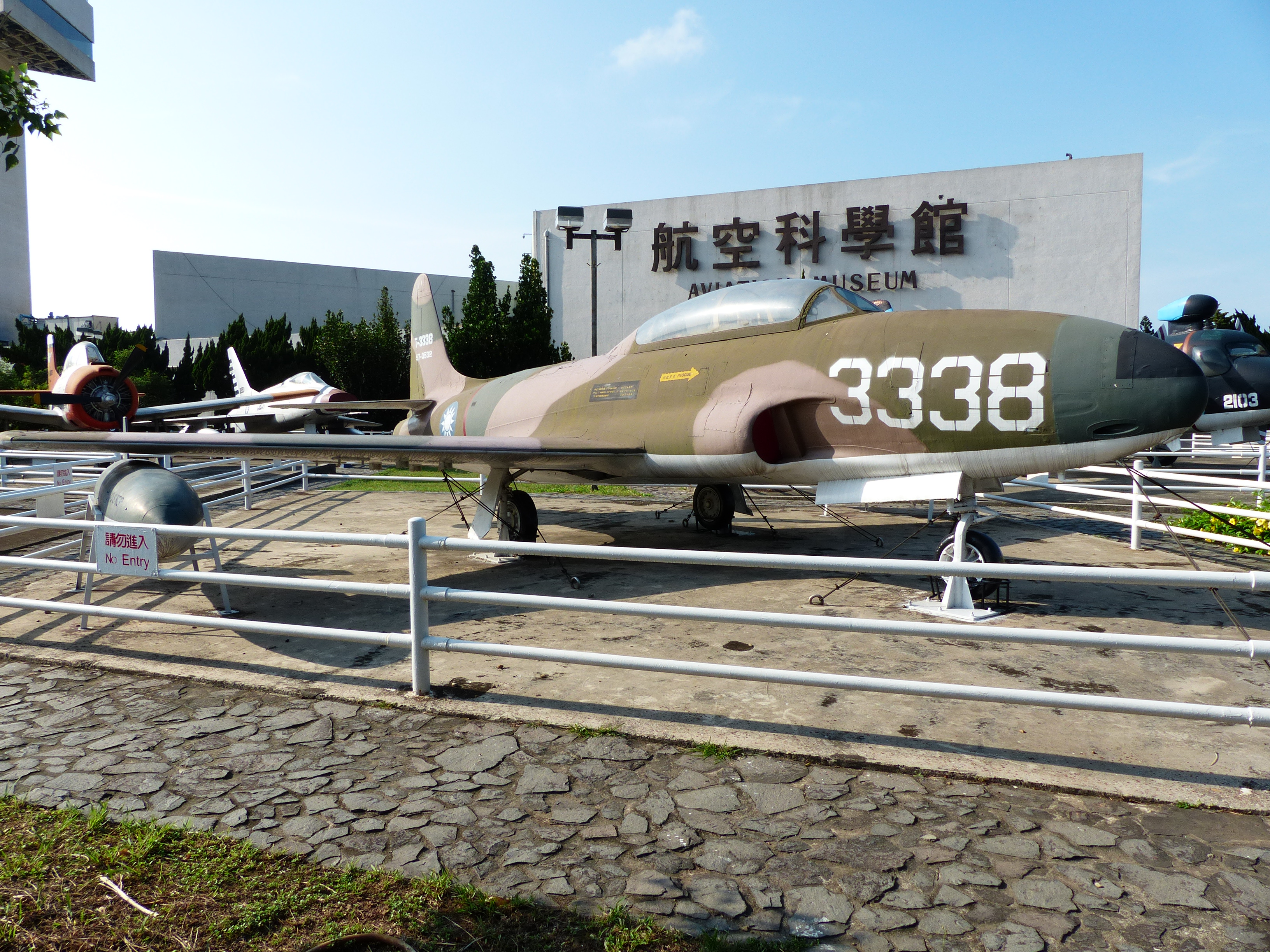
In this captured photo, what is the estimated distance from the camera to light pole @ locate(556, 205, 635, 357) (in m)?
18.6

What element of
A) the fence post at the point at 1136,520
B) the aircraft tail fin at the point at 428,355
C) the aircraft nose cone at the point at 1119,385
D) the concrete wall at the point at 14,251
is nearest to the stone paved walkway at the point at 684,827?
the aircraft nose cone at the point at 1119,385

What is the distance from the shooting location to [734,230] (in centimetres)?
2955

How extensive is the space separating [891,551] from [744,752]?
5.67 meters

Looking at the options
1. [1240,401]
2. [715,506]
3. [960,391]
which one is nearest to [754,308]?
[960,391]

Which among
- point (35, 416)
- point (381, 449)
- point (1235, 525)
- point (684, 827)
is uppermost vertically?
point (35, 416)

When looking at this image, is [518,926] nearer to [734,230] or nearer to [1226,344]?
[1226,344]

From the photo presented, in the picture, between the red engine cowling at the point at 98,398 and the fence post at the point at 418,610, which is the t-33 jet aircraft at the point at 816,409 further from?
the red engine cowling at the point at 98,398

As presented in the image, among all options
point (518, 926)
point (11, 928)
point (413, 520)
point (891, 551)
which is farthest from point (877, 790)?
point (891, 551)

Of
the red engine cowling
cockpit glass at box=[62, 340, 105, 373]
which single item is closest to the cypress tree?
the red engine cowling

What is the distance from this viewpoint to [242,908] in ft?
8.46

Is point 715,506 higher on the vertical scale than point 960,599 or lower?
higher

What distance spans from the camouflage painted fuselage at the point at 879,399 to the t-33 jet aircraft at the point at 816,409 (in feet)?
0.05

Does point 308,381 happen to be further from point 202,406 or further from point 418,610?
point 418,610

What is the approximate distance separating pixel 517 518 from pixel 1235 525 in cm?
910
